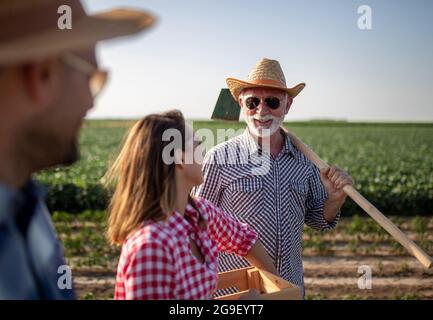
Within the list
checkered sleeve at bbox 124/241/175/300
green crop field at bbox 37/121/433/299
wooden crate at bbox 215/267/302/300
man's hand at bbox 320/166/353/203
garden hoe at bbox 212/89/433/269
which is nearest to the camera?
checkered sleeve at bbox 124/241/175/300

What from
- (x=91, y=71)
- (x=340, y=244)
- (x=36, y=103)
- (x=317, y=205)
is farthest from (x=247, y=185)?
(x=340, y=244)

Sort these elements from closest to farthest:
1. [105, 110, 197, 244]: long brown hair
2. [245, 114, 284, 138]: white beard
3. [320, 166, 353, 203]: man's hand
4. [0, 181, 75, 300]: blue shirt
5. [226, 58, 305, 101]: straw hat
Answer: [0, 181, 75, 300]: blue shirt, [105, 110, 197, 244]: long brown hair, [320, 166, 353, 203]: man's hand, [245, 114, 284, 138]: white beard, [226, 58, 305, 101]: straw hat

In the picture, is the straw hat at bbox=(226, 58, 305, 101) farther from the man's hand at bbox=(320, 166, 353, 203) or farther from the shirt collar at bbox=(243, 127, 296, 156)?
the man's hand at bbox=(320, 166, 353, 203)

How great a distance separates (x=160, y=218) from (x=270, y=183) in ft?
4.99

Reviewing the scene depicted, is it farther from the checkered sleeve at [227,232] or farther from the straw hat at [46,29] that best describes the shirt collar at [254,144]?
the straw hat at [46,29]

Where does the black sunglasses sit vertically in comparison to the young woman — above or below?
above

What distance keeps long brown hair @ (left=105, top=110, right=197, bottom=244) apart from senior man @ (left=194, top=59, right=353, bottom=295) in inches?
51.9

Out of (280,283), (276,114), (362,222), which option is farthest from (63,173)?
(280,283)

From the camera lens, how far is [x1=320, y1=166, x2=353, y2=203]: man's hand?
2910 mm

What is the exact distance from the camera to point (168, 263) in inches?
68.2

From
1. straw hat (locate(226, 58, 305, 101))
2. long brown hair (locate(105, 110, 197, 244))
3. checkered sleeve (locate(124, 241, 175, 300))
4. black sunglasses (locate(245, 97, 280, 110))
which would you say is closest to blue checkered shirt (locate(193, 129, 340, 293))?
black sunglasses (locate(245, 97, 280, 110))

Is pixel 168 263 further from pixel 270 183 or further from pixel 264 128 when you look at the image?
pixel 264 128

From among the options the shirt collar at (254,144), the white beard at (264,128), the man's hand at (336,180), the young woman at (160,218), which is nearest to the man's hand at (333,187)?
the man's hand at (336,180)

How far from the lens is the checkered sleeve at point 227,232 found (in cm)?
229
